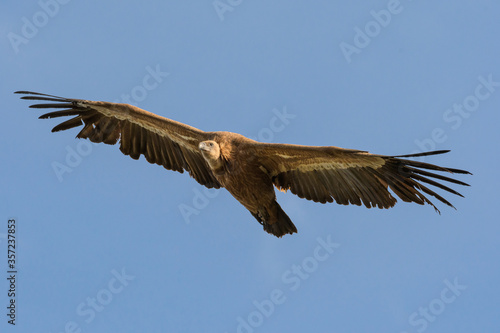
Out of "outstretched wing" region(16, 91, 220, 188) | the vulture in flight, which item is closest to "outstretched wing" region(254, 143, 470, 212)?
the vulture in flight

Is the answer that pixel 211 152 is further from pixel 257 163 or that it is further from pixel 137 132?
pixel 137 132

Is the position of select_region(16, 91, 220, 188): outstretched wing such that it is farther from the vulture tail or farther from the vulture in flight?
the vulture tail

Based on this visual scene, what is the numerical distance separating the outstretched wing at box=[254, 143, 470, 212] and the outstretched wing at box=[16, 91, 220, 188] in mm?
1447

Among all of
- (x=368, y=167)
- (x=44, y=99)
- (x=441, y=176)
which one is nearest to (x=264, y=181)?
(x=368, y=167)

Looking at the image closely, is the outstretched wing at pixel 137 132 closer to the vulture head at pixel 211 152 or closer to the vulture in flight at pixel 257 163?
the vulture in flight at pixel 257 163

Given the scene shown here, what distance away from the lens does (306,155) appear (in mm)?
10328

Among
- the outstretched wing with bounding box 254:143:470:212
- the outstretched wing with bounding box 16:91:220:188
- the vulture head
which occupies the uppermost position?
the outstretched wing with bounding box 16:91:220:188

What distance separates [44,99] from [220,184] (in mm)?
3097

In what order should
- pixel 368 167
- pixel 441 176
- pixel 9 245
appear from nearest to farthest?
1. pixel 441 176
2. pixel 368 167
3. pixel 9 245

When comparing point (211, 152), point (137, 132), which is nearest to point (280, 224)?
point (211, 152)

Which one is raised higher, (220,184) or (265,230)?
(220,184)

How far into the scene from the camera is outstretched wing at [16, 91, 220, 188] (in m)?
11.6

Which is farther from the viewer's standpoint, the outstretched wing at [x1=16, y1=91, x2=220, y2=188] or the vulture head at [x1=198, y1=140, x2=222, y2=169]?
the outstretched wing at [x1=16, y1=91, x2=220, y2=188]

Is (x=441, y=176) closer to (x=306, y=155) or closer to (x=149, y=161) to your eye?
(x=306, y=155)
